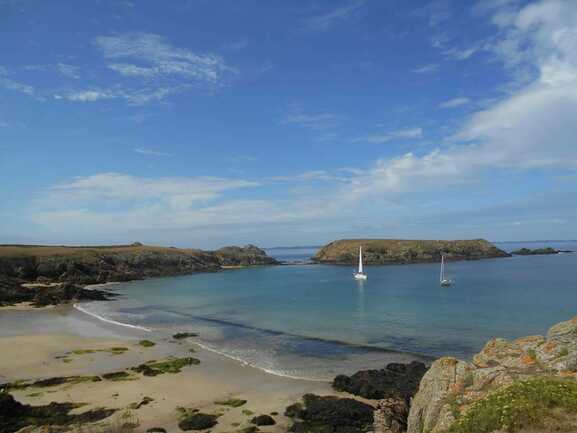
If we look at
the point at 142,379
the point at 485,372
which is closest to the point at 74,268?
the point at 142,379

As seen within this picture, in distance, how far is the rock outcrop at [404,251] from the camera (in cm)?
16000

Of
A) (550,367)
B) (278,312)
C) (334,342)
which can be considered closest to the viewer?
(550,367)

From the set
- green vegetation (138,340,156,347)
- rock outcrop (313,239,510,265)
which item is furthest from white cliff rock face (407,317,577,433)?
rock outcrop (313,239,510,265)

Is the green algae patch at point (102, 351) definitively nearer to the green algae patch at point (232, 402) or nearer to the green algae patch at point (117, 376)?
the green algae patch at point (117, 376)

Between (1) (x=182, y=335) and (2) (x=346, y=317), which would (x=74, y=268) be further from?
(2) (x=346, y=317)

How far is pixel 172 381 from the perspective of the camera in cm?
2405

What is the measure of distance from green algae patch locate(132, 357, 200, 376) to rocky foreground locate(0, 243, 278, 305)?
4059cm

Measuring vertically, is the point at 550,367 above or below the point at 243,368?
above

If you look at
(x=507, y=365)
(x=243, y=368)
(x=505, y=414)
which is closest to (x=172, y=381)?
(x=243, y=368)

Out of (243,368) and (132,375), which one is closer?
(132,375)

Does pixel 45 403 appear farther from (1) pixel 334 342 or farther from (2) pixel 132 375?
(1) pixel 334 342

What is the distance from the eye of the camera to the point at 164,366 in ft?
88.9

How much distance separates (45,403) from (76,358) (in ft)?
32.5

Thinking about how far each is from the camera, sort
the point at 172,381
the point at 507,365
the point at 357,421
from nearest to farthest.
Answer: the point at 507,365
the point at 357,421
the point at 172,381
